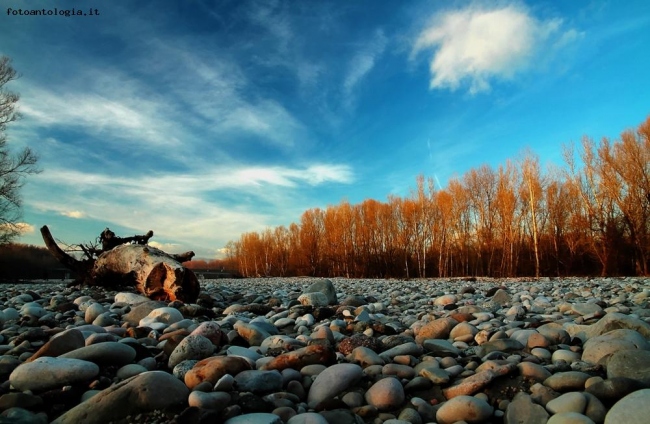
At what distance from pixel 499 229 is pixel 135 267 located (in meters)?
26.4

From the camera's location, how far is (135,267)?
7.28 meters

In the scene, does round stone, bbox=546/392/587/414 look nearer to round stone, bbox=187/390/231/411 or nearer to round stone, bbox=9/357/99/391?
round stone, bbox=187/390/231/411

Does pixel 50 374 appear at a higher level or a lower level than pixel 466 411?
higher

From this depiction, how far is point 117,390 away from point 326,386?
1222 millimetres

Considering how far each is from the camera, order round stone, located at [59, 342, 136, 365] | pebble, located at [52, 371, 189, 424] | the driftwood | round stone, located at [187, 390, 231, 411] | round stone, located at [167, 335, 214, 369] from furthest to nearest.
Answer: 1. the driftwood
2. round stone, located at [167, 335, 214, 369]
3. round stone, located at [59, 342, 136, 365]
4. round stone, located at [187, 390, 231, 411]
5. pebble, located at [52, 371, 189, 424]

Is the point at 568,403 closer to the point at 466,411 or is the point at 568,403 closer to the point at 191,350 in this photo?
the point at 466,411

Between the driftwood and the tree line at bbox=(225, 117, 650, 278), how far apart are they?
68.6 ft

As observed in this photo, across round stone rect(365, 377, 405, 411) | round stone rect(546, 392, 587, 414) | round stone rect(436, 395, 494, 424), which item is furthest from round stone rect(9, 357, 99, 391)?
round stone rect(546, 392, 587, 414)

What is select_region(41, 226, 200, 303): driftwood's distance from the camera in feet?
21.5

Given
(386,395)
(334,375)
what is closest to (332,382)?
(334,375)

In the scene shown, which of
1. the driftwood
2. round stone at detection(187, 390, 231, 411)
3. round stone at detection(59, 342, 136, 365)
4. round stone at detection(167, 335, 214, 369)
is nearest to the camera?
round stone at detection(187, 390, 231, 411)

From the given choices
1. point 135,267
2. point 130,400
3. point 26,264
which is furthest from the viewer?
point 26,264

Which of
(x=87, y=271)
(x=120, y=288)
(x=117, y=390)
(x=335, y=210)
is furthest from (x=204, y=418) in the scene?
(x=335, y=210)

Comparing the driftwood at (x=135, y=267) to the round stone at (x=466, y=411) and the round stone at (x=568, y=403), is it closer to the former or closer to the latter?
the round stone at (x=466, y=411)
